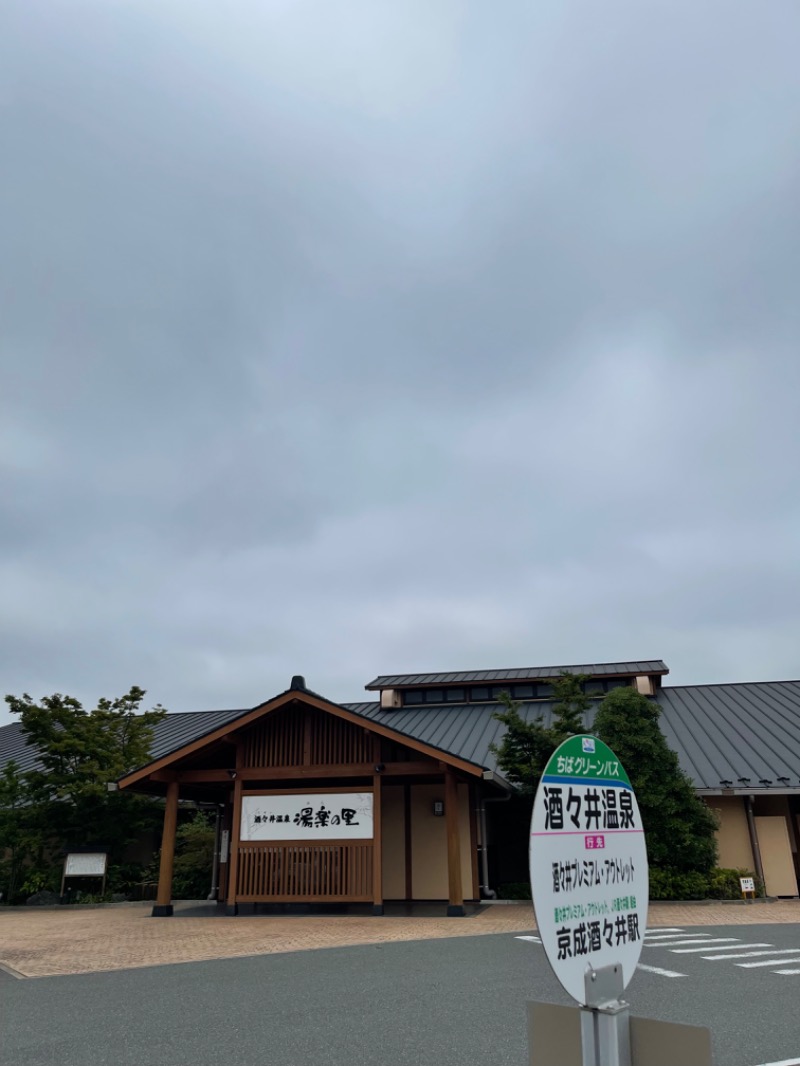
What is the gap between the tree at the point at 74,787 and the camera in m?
19.7

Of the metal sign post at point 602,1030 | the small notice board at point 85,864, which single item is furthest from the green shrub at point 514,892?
the metal sign post at point 602,1030

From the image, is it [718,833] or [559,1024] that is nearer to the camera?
[559,1024]

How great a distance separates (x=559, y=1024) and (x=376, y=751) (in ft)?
45.9

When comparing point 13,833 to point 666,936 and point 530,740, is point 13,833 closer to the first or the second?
point 530,740

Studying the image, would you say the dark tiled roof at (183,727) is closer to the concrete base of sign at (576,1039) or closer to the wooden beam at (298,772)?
the wooden beam at (298,772)

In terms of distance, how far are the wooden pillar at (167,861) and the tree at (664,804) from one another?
922 centimetres

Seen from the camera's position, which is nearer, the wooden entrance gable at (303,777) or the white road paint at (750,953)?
the white road paint at (750,953)

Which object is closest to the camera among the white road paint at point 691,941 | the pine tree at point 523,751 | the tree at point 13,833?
the white road paint at point 691,941

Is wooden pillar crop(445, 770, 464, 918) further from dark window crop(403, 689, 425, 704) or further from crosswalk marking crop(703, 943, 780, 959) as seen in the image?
dark window crop(403, 689, 425, 704)

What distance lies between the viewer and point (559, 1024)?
2025 mm

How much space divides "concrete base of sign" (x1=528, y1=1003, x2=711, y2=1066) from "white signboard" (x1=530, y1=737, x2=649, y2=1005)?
0.07 meters

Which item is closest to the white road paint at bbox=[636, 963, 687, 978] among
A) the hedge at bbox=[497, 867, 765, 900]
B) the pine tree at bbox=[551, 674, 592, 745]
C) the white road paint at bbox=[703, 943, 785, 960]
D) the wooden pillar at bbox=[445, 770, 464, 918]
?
the white road paint at bbox=[703, 943, 785, 960]

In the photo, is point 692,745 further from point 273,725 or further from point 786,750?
point 273,725

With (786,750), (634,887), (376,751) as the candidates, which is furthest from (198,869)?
(634,887)
